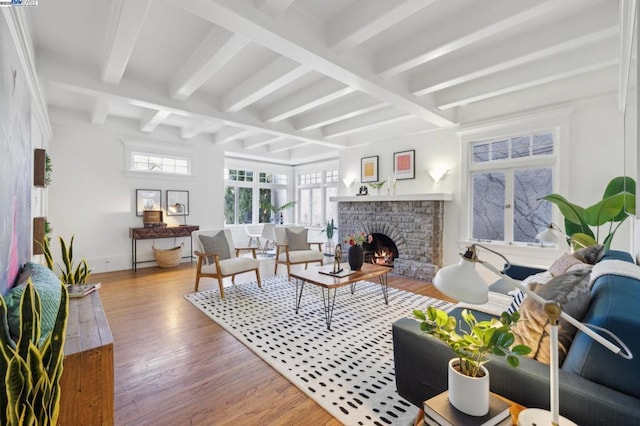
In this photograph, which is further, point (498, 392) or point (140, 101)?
point (140, 101)

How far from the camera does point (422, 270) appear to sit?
195 inches

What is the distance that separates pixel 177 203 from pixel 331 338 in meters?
5.08

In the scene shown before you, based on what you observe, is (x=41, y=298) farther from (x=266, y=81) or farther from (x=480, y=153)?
(x=480, y=153)

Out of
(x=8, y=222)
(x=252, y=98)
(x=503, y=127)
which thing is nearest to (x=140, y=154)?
(x=252, y=98)

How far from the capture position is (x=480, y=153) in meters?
4.69

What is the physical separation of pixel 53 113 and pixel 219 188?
3165 millimetres

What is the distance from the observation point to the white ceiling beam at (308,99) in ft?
12.1

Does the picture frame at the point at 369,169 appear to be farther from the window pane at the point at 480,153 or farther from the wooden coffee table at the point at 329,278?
the wooden coffee table at the point at 329,278

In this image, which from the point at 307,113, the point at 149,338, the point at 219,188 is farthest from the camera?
the point at 219,188

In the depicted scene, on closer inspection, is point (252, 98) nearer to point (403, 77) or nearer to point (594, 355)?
point (403, 77)

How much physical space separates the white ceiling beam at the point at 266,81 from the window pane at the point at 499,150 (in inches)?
129

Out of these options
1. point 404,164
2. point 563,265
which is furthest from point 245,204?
point 563,265

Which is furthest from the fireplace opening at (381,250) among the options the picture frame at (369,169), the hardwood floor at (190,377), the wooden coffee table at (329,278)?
the hardwood floor at (190,377)

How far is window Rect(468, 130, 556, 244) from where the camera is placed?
408 cm
